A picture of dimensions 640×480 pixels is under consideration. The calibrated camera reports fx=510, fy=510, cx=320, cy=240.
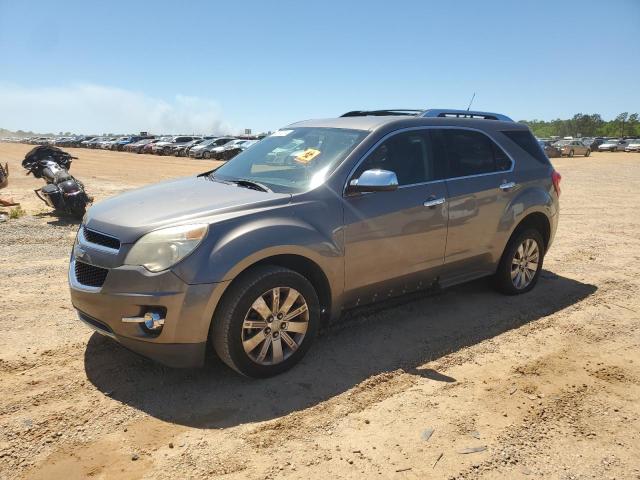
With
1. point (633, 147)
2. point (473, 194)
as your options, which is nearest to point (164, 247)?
point (473, 194)

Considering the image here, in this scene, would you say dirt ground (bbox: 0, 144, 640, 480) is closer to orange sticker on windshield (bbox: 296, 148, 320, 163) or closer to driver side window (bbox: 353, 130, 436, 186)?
driver side window (bbox: 353, 130, 436, 186)

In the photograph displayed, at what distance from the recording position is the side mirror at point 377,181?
3.74 meters

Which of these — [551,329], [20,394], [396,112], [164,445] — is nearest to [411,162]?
[396,112]

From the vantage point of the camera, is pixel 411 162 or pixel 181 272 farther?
pixel 411 162

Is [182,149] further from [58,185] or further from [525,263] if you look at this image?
[525,263]

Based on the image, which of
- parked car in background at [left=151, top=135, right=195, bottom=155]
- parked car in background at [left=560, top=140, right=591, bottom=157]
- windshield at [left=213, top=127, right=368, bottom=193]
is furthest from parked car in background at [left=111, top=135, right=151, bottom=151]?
windshield at [left=213, top=127, right=368, bottom=193]

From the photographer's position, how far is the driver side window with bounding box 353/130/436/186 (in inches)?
163

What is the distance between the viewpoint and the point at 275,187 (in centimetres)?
390

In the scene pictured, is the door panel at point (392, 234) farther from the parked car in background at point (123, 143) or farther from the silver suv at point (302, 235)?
the parked car in background at point (123, 143)

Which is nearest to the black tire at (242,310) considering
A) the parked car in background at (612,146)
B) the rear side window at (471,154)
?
the rear side window at (471,154)

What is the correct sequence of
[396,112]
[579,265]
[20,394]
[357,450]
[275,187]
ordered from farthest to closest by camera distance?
[579,265]
[396,112]
[275,187]
[20,394]
[357,450]

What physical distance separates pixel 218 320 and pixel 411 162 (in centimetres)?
216

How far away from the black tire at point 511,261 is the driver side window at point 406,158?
1.40 meters

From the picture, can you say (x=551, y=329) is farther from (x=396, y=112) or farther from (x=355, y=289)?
(x=396, y=112)
